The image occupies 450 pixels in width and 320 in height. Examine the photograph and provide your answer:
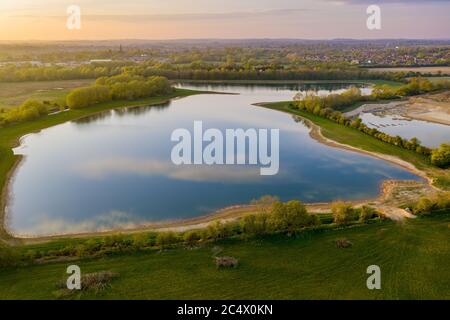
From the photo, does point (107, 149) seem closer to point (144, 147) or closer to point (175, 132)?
point (144, 147)

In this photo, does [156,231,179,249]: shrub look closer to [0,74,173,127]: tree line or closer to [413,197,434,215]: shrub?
[413,197,434,215]: shrub

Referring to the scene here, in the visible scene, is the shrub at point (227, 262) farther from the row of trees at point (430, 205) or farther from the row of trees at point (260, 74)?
the row of trees at point (260, 74)

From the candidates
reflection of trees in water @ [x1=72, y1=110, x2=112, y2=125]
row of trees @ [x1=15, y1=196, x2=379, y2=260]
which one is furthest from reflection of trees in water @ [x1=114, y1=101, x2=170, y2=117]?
row of trees @ [x1=15, y1=196, x2=379, y2=260]

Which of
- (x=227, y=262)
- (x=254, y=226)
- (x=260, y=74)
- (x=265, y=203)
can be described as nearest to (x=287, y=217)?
(x=254, y=226)

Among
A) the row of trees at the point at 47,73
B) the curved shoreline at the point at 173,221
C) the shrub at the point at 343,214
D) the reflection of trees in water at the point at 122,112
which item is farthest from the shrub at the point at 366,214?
the row of trees at the point at 47,73

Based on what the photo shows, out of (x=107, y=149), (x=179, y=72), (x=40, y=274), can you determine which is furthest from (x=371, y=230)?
(x=179, y=72)

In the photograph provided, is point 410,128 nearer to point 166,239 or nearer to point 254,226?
point 254,226
